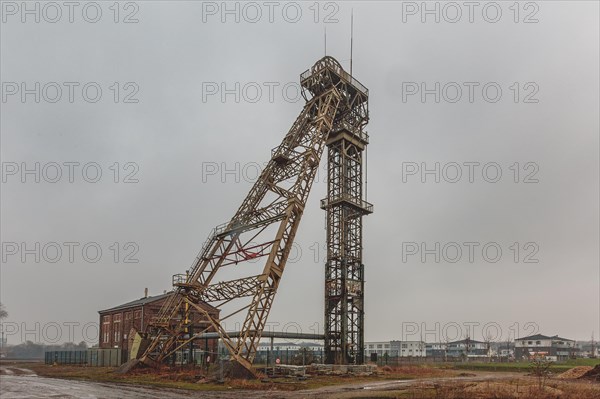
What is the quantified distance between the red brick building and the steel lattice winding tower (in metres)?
16.1

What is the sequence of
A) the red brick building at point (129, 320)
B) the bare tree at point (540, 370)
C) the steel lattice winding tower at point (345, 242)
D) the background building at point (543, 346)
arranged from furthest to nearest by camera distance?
the background building at point (543, 346), the red brick building at point (129, 320), the steel lattice winding tower at point (345, 242), the bare tree at point (540, 370)

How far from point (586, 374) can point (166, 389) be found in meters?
26.6

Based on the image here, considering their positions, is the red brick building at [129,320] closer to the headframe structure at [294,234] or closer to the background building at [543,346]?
the headframe structure at [294,234]

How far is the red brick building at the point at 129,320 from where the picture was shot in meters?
53.9

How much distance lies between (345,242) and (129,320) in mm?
31052

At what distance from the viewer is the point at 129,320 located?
5706 centimetres

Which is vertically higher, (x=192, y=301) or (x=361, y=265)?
(x=361, y=265)

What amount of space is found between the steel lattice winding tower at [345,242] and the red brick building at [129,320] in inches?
633

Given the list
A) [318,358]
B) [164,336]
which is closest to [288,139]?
[164,336]

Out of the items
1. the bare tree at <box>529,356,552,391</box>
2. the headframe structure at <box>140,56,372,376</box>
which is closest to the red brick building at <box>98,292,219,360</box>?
the headframe structure at <box>140,56,372,376</box>

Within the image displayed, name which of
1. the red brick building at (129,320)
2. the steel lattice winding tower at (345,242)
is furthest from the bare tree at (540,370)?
the red brick building at (129,320)

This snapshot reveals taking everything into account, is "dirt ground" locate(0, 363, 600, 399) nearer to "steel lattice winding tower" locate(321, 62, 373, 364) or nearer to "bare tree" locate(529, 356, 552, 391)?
"bare tree" locate(529, 356, 552, 391)

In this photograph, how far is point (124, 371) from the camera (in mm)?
33188

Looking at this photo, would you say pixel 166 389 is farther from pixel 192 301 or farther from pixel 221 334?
pixel 192 301
